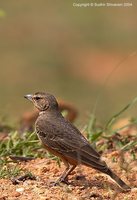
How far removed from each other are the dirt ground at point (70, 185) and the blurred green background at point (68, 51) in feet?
30.6

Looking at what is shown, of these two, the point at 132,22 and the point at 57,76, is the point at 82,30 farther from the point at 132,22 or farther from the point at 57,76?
the point at 57,76

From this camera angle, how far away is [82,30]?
31.7 meters

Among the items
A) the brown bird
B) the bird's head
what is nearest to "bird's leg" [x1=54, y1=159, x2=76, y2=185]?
the brown bird

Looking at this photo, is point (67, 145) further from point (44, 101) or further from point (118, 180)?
point (44, 101)

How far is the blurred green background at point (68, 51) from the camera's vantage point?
2341cm

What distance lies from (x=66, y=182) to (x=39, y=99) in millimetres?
1265

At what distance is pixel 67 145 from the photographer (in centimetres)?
891

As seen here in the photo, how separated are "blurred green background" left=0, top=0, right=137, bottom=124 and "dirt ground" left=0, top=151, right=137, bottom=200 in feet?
30.6

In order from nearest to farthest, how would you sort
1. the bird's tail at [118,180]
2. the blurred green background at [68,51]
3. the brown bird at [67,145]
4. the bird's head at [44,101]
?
the bird's tail at [118,180], the brown bird at [67,145], the bird's head at [44,101], the blurred green background at [68,51]

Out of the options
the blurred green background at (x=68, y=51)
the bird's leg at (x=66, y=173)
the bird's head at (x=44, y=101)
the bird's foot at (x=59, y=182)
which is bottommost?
the bird's foot at (x=59, y=182)

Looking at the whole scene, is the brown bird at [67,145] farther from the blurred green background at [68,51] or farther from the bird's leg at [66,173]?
the blurred green background at [68,51]

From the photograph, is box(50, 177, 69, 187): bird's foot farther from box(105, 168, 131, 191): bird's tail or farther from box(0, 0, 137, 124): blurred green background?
box(0, 0, 137, 124): blurred green background

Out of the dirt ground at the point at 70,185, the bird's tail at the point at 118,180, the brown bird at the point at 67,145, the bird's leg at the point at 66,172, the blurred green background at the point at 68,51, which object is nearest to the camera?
the dirt ground at the point at 70,185

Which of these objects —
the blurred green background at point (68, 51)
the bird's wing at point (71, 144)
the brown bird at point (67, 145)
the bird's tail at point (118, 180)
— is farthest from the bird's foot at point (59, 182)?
the blurred green background at point (68, 51)
